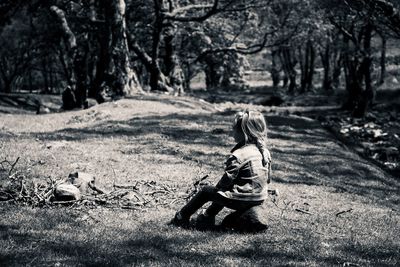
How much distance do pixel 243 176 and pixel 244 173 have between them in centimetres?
4

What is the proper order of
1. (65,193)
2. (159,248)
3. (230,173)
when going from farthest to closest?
1. (65,193)
2. (230,173)
3. (159,248)

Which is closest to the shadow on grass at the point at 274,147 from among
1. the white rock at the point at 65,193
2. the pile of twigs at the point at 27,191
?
the pile of twigs at the point at 27,191

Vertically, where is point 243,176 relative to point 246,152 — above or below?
below

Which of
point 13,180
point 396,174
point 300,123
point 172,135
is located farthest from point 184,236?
point 300,123

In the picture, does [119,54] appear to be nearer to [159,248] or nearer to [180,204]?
[180,204]

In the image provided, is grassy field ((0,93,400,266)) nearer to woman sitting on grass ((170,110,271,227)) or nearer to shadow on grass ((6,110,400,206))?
shadow on grass ((6,110,400,206))

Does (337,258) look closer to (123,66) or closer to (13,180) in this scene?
(13,180)

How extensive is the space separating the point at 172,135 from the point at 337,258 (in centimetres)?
1003

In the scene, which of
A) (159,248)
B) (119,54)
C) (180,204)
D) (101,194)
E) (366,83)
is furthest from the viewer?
(366,83)

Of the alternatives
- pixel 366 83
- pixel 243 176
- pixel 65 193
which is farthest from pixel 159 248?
pixel 366 83

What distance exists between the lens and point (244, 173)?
21.8ft

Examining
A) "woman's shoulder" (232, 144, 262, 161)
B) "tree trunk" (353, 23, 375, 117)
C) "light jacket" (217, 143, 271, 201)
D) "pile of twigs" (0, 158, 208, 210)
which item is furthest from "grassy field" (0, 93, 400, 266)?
"tree trunk" (353, 23, 375, 117)

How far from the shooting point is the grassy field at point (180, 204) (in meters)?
5.89

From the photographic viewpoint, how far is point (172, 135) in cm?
1588
